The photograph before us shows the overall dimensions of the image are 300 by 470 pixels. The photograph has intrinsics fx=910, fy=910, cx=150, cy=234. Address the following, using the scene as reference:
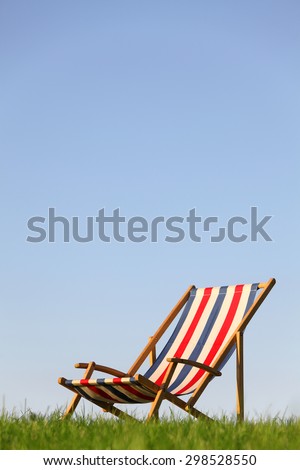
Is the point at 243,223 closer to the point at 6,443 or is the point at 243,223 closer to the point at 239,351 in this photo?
the point at 239,351

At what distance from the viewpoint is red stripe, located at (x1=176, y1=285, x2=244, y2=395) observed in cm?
558

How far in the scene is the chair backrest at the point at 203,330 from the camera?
5719mm

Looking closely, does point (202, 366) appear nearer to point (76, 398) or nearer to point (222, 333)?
point (222, 333)

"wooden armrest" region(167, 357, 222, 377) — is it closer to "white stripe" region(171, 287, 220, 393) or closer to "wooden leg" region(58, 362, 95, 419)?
"white stripe" region(171, 287, 220, 393)

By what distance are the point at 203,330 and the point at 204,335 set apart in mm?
58

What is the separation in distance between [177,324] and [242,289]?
0.56m

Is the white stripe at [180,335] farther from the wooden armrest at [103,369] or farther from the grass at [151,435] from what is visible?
the grass at [151,435]

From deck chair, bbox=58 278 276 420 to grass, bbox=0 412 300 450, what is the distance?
1.08ft

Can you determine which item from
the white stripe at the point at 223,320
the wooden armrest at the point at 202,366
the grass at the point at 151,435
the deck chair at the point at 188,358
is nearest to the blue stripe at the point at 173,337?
the deck chair at the point at 188,358

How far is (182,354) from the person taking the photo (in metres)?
6.02

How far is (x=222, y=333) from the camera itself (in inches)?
232

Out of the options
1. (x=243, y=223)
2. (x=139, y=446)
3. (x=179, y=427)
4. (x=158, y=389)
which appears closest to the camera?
(x=139, y=446)

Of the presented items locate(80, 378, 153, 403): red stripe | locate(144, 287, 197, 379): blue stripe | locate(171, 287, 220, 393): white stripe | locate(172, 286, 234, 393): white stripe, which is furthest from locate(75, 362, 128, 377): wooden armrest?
locate(172, 286, 234, 393): white stripe
